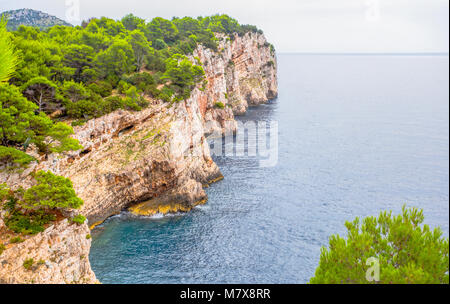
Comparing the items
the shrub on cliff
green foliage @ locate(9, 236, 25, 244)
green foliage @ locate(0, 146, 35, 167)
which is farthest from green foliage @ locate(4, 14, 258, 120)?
green foliage @ locate(9, 236, 25, 244)

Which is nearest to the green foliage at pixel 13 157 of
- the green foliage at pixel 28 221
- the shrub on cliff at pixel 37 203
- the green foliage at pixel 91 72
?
the green foliage at pixel 91 72

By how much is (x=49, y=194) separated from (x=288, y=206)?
1205 inches

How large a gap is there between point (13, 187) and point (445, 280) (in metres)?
31.1

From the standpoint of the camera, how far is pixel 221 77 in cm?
8425

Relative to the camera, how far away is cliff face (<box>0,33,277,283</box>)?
83.6 ft

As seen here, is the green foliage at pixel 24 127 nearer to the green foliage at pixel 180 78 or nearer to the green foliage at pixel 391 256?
the green foliage at pixel 180 78

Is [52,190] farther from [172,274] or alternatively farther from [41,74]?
[41,74]

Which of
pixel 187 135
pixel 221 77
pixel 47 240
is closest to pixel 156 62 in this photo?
pixel 187 135

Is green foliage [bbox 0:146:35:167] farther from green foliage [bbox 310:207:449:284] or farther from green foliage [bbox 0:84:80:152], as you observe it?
green foliage [bbox 310:207:449:284]

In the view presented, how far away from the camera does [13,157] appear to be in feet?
92.6

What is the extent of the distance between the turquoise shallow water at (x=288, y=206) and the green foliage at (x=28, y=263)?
820 cm

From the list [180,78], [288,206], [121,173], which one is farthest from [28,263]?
[180,78]

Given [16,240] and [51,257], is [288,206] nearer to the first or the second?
[51,257]

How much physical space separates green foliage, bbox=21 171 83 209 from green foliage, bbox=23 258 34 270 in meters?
4.33
